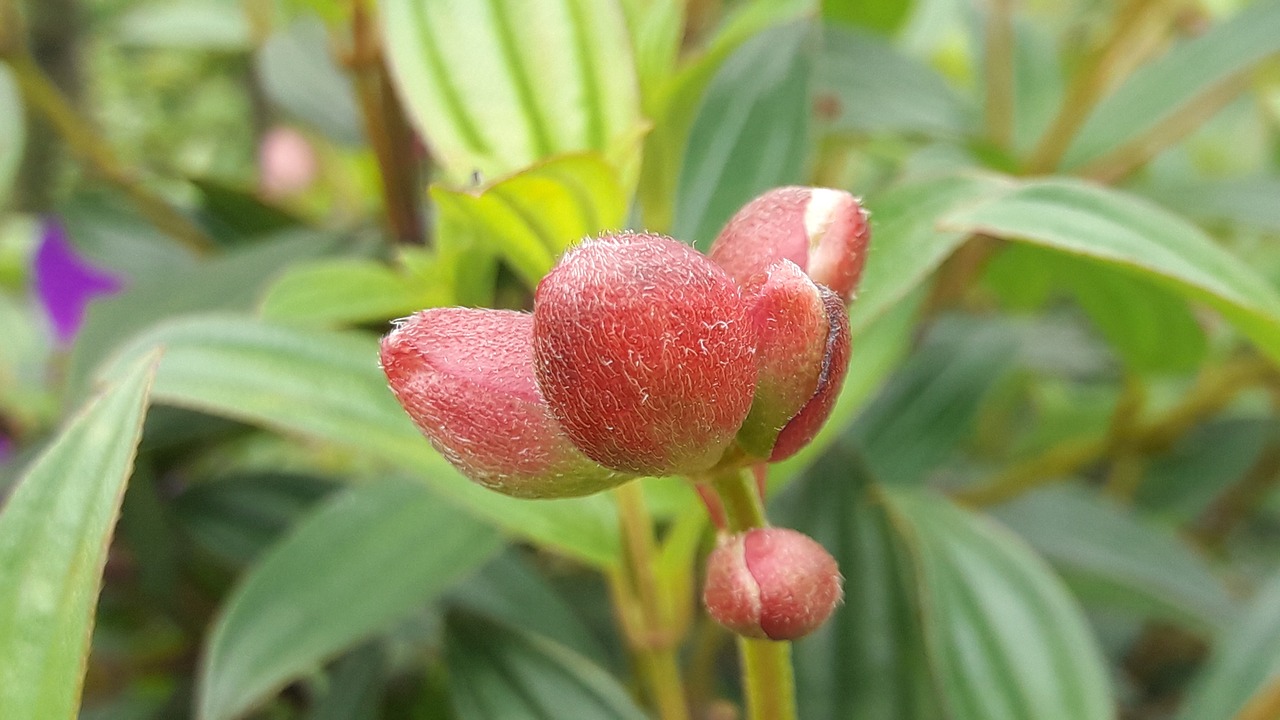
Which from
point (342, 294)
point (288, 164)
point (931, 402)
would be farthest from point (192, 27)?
point (931, 402)

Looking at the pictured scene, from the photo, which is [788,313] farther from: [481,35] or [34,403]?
[34,403]

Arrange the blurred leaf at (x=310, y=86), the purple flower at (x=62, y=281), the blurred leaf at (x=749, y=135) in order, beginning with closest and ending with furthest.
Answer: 1. the blurred leaf at (x=749, y=135)
2. the blurred leaf at (x=310, y=86)
3. the purple flower at (x=62, y=281)

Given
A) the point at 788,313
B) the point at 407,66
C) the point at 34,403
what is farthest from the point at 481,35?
the point at 34,403

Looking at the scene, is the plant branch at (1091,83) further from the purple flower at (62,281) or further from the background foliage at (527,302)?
the purple flower at (62,281)

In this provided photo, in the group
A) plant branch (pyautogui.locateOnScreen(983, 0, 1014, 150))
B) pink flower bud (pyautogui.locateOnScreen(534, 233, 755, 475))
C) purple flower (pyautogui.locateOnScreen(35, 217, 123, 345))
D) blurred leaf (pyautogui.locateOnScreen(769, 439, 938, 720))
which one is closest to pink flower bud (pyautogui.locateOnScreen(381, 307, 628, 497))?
pink flower bud (pyautogui.locateOnScreen(534, 233, 755, 475))

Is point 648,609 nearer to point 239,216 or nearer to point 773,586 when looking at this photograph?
point 773,586

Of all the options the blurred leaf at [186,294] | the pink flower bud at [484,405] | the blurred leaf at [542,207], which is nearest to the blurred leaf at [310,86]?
the blurred leaf at [186,294]
